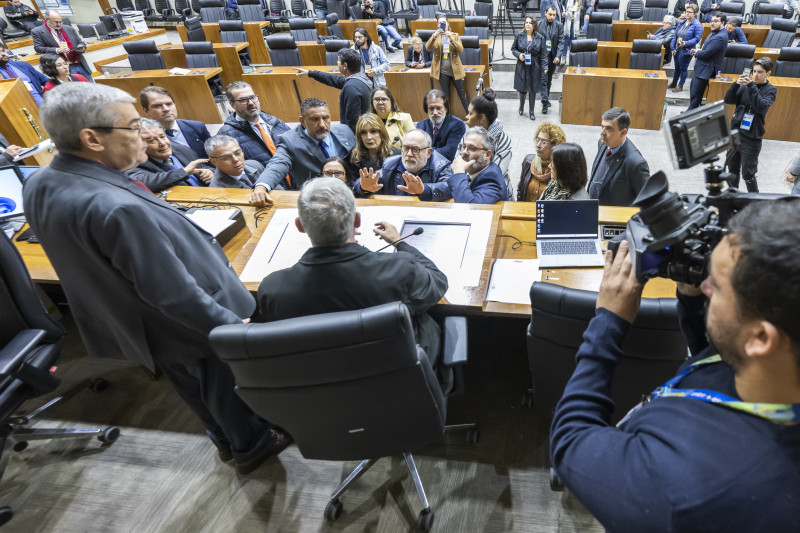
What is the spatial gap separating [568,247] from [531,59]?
16.1 feet

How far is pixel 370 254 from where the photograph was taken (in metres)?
1.50

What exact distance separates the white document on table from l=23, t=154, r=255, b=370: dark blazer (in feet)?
3.37

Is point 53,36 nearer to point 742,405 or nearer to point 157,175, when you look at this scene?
point 157,175

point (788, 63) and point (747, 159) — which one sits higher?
point (788, 63)

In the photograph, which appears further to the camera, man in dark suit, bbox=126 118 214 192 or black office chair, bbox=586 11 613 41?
black office chair, bbox=586 11 613 41

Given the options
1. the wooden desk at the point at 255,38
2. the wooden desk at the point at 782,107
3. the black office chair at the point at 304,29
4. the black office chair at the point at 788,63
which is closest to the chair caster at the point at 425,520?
the wooden desk at the point at 782,107

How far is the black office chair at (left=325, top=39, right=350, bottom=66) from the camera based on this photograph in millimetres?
6902

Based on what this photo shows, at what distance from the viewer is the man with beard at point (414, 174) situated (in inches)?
104

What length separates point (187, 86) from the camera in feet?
21.8

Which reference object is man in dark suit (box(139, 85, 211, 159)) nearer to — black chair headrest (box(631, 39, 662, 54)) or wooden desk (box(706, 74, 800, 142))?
wooden desk (box(706, 74, 800, 142))

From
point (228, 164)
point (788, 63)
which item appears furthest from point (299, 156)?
point (788, 63)

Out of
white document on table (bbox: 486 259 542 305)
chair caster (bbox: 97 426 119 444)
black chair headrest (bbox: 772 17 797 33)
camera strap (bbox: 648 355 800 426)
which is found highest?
camera strap (bbox: 648 355 800 426)

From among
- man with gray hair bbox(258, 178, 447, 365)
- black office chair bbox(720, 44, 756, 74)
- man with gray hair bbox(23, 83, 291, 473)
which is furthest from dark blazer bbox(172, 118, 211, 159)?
black office chair bbox(720, 44, 756, 74)

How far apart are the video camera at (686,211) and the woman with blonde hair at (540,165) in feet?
6.81
